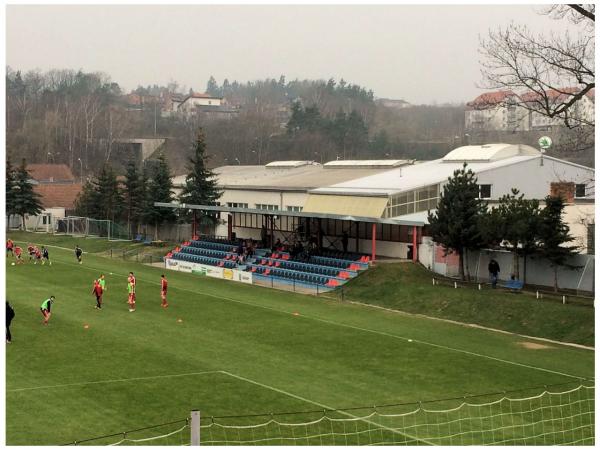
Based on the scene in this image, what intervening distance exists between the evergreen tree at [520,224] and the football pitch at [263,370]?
6248mm

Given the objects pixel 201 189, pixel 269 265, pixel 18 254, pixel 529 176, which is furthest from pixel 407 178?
pixel 18 254

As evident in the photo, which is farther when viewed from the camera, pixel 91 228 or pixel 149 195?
pixel 91 228

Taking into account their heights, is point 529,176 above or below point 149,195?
above

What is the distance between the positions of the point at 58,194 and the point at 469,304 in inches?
2891

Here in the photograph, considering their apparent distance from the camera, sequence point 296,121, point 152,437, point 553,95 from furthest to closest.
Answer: point 296,121 → point 553,95 → point 152,437

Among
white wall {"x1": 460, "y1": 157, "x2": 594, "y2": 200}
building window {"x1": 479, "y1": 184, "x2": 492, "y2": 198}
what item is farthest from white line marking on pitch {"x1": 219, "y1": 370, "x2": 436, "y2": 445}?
white wall {"x1": 460, "y1": 157, "x2": 594, "y2": 200}

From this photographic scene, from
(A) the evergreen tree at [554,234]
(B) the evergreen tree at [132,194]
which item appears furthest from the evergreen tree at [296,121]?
(A) the evergreen tree at [554,234]

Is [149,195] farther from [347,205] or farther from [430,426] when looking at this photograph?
[430,426]

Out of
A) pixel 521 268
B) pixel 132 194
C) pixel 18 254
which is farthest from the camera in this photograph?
pixel 132 194

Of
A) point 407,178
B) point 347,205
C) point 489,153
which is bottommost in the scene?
point 347,205

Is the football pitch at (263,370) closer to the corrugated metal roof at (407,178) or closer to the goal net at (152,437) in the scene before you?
A: the goal net at (152,437)

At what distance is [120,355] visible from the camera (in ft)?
107

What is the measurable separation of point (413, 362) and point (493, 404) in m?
6.24

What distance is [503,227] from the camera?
45844 mm
